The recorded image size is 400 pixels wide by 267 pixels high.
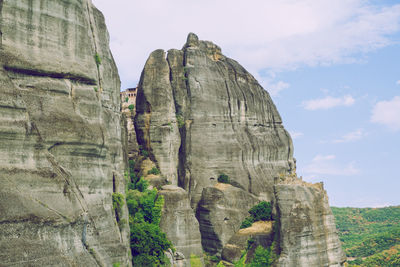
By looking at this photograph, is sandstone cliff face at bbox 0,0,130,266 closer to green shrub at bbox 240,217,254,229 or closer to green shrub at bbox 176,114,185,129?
green shrub at bbox 240,217,254,229

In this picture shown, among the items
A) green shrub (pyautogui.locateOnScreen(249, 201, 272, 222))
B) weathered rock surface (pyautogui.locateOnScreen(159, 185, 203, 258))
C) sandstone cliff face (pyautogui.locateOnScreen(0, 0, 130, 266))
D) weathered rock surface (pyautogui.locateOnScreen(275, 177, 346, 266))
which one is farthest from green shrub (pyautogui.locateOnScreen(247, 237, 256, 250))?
sandstone cliff face (pyautogui.locateOnScreen(0, 0, 130, 266))

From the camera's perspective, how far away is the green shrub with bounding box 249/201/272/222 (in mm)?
51469

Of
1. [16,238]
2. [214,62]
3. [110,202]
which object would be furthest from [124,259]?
[214,62]

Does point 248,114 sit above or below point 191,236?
above

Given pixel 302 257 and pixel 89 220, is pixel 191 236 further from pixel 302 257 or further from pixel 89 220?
pixel 89 220

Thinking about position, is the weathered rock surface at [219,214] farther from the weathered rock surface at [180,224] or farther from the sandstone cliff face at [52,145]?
the sandstone cliff face at [52,145]

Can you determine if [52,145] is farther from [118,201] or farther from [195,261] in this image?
[195,261]

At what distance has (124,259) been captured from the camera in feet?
109

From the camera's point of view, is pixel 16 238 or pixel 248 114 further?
pixel 248 114

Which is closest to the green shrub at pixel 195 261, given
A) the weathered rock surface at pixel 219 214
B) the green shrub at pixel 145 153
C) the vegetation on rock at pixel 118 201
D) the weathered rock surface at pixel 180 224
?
the weathered rock surface at pixel 180 224

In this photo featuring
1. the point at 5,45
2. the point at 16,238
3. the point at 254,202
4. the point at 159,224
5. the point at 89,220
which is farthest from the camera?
the point at 254,202

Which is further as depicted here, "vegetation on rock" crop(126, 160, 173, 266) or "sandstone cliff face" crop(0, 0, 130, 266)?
"vegetation on rock" crop(126, 160, 173, 266)

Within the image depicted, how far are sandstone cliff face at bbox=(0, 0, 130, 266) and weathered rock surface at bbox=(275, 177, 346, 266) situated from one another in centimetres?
1319

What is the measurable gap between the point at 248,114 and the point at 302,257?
2634cm
